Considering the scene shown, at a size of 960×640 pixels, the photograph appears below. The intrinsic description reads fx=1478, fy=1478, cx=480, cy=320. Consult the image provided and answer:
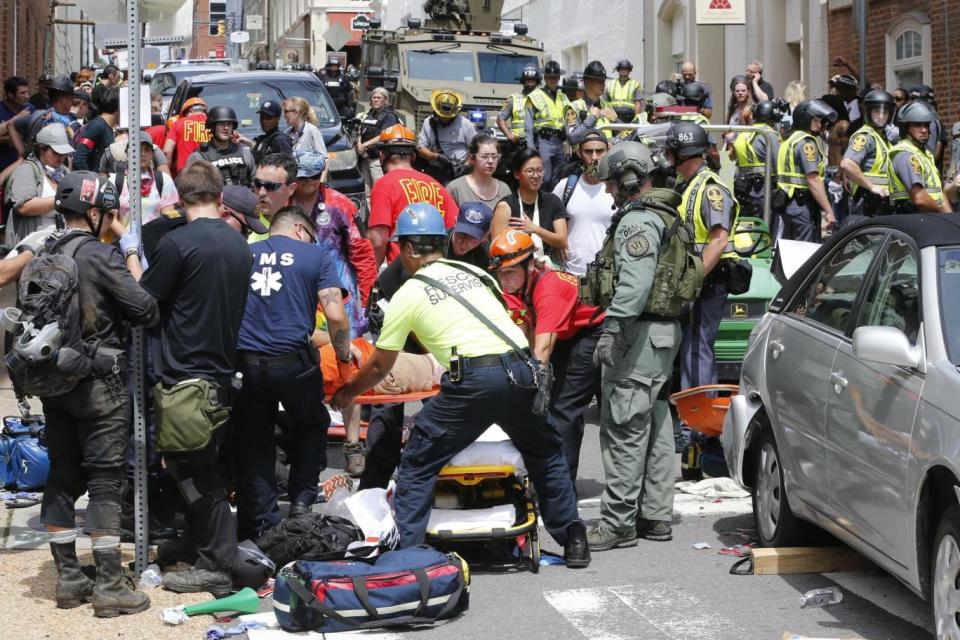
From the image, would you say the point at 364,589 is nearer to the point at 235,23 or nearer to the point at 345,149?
the point at 345,149

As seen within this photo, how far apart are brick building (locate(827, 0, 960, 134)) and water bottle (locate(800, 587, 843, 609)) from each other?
16755 millimetres

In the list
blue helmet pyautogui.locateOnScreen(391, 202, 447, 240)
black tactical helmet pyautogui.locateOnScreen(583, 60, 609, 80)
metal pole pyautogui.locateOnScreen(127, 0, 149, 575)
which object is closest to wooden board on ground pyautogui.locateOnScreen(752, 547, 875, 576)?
blue helmet pyautogui.locateOnScreen(391, 202, 447, 240)

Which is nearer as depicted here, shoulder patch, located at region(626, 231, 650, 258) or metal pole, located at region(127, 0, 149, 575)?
metal pole, located at region(127, 0, 149, 575)

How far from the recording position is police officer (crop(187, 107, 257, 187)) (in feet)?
43.2

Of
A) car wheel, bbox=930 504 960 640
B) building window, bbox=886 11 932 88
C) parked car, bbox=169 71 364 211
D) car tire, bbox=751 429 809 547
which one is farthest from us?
building window, bbox=886 11 932 88

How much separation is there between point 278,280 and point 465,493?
1.42 m

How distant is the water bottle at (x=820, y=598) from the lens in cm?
636

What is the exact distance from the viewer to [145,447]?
6938 millimetres

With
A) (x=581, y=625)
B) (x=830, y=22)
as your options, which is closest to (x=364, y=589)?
(x=581, y=625)

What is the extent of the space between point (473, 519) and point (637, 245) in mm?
1569

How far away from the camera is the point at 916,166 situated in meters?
12.7

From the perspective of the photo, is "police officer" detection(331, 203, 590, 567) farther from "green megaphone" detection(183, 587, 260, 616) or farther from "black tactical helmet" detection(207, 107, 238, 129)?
"black tactical helmet" detection(207, 107, 238, 129)

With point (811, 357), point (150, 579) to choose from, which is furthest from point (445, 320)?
point (150, 579)

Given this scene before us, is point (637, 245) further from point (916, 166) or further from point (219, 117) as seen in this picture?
point (219, 117)
